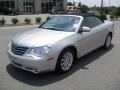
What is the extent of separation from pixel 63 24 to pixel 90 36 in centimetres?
92

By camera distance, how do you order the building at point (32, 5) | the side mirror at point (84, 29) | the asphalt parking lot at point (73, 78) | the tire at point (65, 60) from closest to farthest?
the asphalt parking lot at point (73, 78), the tire at point (65, 60), the side mirror at point (84, 29), the building at point (32, 5)

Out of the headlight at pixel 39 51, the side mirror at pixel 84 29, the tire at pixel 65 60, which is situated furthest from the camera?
the side mirror at pixel 84 29

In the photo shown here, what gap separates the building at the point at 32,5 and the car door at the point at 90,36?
1828 inches

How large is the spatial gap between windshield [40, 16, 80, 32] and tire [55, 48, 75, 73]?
746 millimetres

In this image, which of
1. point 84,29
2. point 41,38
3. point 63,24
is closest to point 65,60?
point 41,38

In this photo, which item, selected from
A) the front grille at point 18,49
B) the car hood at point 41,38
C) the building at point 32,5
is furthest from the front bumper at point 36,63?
the building at point 32,5

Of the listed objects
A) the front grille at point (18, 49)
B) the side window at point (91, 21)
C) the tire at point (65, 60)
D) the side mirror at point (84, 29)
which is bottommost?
the tire at point (65, 60)

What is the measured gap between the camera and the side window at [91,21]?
6471 mm

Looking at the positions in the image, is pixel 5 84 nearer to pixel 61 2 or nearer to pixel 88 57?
pixel 88 57

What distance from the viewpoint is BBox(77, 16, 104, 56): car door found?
5953 millimetres

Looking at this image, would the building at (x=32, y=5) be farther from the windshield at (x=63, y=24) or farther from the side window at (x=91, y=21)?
the windshield at (x=63, y=24)

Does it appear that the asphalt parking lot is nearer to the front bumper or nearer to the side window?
the front bumper

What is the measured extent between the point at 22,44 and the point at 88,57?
2.74m

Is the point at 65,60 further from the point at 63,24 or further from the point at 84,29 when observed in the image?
the point at 63,24
